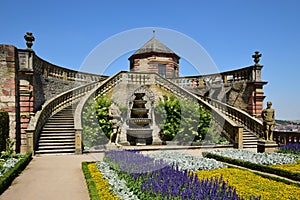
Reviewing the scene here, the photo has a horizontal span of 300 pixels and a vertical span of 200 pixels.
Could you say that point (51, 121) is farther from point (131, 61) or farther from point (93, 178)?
point (131, 61)

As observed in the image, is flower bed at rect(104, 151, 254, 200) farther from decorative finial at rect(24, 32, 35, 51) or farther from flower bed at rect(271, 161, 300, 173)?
decorative finial at rect(24, 32, 35, 51)

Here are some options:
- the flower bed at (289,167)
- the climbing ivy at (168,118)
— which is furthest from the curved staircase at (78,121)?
the flower bed at (289,167)

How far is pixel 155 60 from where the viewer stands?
27781mm

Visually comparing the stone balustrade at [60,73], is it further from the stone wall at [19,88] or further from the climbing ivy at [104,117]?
the climbing ivy at [104,117]

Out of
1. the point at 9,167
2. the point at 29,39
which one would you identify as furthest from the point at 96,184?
the point at 29,39

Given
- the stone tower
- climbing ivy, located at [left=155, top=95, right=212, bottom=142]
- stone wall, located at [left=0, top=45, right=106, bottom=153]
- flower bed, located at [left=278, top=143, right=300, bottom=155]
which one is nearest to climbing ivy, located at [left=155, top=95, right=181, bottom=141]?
climbing ivy, located at [left=155, top=95, right=212, bottom=142]

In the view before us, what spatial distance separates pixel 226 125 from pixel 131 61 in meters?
15.9

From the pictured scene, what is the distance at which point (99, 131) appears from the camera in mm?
14938

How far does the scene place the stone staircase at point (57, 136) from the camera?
12.8 m

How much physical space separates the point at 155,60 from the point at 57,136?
53.0ft

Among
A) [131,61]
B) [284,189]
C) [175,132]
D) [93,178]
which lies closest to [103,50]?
Result: [93,178]

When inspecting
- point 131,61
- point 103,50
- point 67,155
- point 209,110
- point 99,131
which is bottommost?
point 67,155

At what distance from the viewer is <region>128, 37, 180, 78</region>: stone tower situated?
1096 inches

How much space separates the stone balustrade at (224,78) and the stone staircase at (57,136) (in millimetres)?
10193
